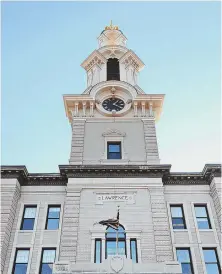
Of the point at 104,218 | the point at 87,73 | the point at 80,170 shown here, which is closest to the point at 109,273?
the point at 104,218

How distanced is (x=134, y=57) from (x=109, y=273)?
24899 millimetres

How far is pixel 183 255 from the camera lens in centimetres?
2309

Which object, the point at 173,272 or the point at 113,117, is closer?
the point at 173,272

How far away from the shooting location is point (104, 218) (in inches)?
939

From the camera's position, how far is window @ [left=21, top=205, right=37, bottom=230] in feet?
80.9

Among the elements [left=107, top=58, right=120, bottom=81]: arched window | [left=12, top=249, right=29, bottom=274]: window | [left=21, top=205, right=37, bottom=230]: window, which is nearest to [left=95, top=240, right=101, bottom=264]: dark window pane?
[left=12, top=249, right=29, bottom=274]: window

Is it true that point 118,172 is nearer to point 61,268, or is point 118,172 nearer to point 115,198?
point 115,198

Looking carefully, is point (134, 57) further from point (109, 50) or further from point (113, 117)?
point (113, 117)

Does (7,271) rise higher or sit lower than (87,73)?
lower

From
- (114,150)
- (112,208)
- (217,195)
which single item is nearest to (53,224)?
(112,208)

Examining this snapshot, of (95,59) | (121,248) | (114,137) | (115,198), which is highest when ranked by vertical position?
(95,59)

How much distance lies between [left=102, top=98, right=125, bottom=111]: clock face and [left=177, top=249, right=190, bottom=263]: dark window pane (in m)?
13.7

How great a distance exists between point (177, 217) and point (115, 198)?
15.2 ft

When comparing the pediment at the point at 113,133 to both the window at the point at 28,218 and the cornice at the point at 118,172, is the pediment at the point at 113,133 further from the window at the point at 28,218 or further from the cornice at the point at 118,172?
the window at the point at 28,218
